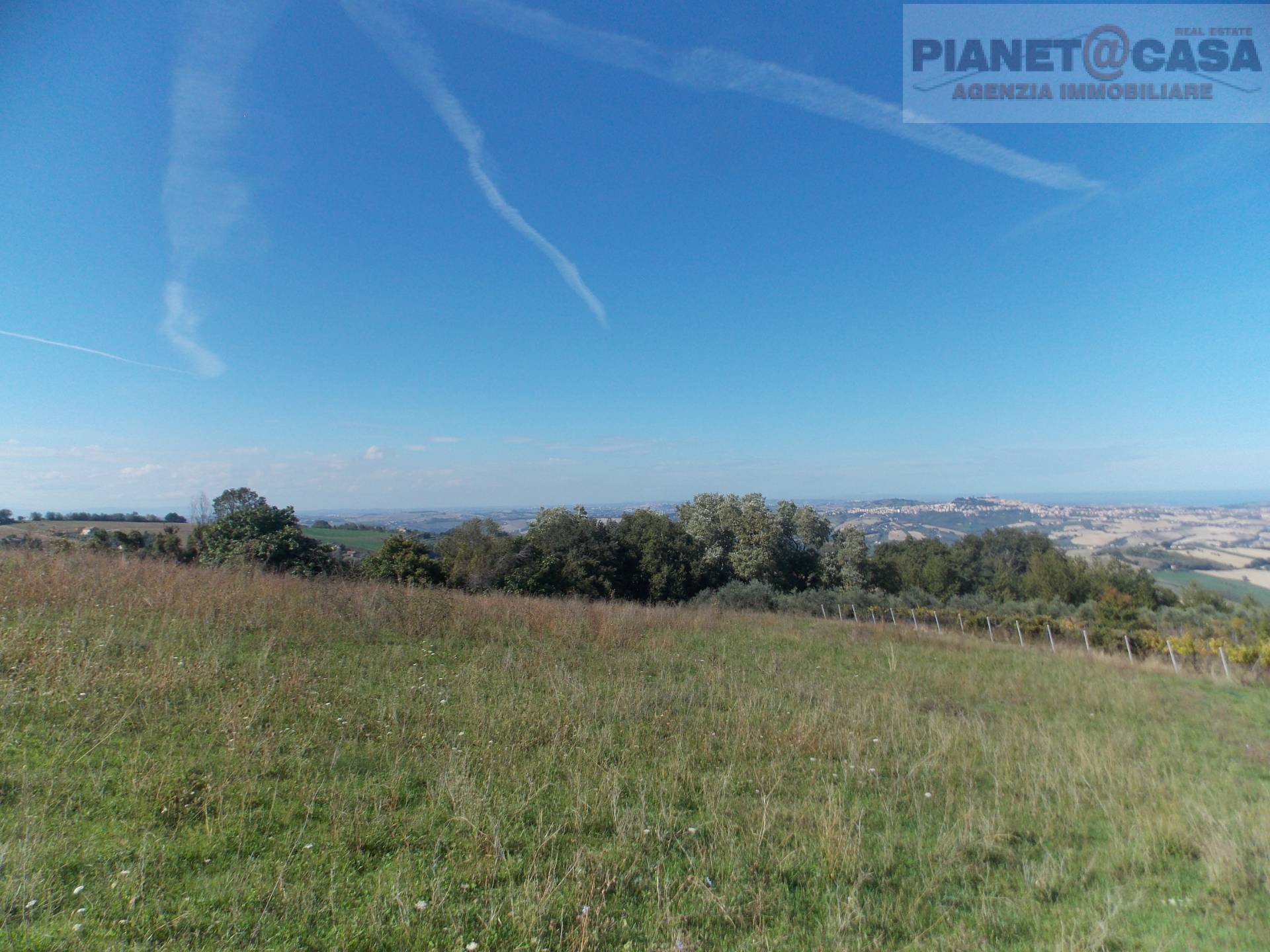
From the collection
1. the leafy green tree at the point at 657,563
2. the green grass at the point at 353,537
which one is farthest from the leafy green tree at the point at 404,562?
the leafy green tree at the point at 657,563

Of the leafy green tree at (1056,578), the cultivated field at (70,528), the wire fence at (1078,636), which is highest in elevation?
the cultivated field at (70,528)

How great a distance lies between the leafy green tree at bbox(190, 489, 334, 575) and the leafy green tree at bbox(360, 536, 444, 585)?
300 centimetres

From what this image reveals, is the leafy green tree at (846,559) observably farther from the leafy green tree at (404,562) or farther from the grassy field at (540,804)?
the grassy field at (540,804)

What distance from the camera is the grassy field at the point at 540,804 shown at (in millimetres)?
2496

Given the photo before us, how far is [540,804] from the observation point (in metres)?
3.58

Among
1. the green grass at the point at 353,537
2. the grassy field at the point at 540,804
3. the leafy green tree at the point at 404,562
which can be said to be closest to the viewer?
the grassy field at the point at 540,804

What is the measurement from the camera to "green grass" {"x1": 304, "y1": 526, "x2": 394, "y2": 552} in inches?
872

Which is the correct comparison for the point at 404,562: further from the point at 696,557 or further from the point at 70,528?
the point at 696,557

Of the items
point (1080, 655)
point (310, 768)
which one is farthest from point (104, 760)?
point (1080, 655)

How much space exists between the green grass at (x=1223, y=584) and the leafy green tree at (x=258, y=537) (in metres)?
22.2

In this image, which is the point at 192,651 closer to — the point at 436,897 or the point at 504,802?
the point at 504,802

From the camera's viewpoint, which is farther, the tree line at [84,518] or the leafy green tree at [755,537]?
the leafy green tree at [755,537]

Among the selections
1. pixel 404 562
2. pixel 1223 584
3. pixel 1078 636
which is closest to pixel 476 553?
pixel 404 562

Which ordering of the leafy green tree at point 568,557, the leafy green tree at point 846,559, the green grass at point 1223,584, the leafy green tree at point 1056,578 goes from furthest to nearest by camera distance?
the leafy green tree at point 846,559, the leafy green tree at point 1056,578, the leafy green tree at point 568,557, the green grass at point 1223,584
